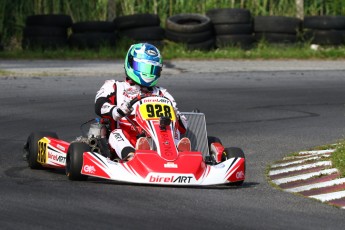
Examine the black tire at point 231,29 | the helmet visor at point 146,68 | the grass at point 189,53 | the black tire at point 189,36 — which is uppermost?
the helmet visor at point 146,68

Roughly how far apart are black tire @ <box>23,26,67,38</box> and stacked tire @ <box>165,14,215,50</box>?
7.19 ft

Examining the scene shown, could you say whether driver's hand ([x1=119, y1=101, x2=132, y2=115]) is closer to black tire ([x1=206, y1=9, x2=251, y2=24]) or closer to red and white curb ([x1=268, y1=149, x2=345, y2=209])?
red and white curb ([x1=268, y1=149, x2=345, y2=209])

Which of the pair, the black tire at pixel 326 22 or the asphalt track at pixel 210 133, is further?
the black tire at pixel 326 22

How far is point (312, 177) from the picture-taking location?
9.12m

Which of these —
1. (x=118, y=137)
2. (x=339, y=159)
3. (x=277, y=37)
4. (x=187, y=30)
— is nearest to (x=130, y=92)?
(x=118, y=137)

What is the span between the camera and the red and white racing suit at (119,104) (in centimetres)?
939

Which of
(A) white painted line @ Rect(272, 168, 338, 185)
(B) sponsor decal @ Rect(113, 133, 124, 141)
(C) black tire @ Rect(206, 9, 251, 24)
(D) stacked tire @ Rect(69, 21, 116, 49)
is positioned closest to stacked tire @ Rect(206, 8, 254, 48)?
(C) black tire @ Rect(206, 9, 251, 24)

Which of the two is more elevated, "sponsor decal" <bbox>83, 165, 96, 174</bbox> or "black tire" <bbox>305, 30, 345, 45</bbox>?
"sponsor decal" <bbox>83, 165, 96, 174</bbox>

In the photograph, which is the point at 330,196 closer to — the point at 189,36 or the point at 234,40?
the point at 189,36

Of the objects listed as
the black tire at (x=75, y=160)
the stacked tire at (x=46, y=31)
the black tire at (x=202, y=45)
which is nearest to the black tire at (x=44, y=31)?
the stacked tire at (x=46, y=31)

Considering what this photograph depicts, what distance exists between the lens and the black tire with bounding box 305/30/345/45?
23.0 meters

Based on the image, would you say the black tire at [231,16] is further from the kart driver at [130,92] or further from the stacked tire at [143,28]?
the kart driver at [130,92]

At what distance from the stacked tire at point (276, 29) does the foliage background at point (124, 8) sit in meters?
1.55

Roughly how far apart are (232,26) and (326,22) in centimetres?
195
